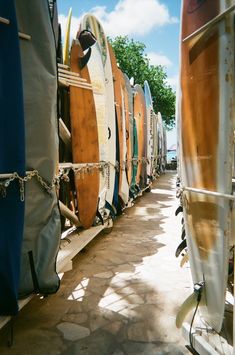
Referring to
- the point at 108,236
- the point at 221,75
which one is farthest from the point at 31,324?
the point at 108,236

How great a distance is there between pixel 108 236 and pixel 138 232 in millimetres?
565

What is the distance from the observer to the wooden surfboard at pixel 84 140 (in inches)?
161

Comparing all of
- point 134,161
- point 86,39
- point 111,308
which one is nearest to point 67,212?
point 111,308

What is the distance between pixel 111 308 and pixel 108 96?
11.4ft

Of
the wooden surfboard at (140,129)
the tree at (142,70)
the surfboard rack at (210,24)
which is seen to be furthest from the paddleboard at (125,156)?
the tree at (142,70)

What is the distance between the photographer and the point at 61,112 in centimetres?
413

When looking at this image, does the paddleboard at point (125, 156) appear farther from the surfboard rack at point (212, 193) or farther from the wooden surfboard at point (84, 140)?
the surfboard rack at point (212, 193)

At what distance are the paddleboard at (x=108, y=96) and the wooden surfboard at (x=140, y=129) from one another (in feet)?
9.69

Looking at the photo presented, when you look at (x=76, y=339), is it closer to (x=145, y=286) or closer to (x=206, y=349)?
(x=206, y=349)

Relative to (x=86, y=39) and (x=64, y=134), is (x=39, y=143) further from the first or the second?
(x=86, y=39)

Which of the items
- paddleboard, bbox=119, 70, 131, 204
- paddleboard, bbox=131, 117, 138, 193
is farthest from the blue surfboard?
paddleboard, bbox=131, 117, 138, 193

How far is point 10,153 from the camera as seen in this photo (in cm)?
213

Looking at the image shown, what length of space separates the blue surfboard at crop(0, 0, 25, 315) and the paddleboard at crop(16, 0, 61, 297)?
0.77ft

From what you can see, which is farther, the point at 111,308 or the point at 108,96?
the point at 108,96
